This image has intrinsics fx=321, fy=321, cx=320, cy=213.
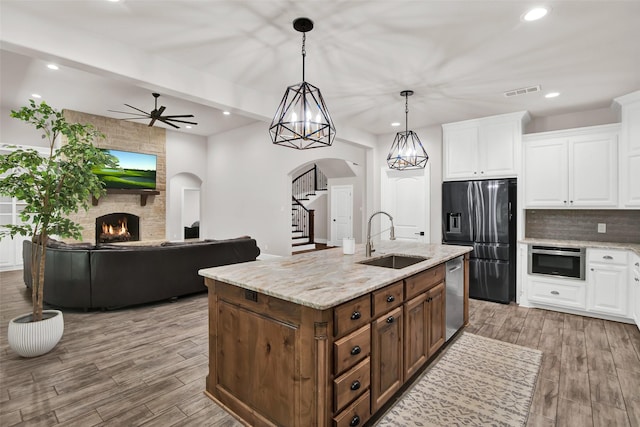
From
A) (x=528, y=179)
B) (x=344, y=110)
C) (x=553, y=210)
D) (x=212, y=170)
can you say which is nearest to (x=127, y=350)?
(x=344, y=110)

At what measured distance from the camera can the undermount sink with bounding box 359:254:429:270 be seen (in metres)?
3.00

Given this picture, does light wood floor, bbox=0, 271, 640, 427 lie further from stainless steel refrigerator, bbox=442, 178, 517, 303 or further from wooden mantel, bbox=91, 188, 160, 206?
wooden mantel, bbox=91, 188, 160, 206

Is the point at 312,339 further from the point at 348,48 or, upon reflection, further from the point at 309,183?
the point at 309,183

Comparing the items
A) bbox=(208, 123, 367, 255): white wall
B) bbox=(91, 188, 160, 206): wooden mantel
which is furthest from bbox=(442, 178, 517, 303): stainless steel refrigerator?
bbox=(91, 188, 160, 206): wooden mantel

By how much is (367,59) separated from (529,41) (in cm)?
140

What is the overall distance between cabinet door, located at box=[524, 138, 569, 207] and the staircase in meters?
6.10

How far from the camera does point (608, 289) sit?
12.8 ft

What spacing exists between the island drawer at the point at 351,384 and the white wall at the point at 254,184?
542 cm

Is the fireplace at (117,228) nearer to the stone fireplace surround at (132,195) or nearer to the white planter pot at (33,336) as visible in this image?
the stone fireplace surround at (132,195)

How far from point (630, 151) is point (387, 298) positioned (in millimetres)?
3974

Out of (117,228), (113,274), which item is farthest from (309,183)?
(113,274)

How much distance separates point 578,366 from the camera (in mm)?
2799

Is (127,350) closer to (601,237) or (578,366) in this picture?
(578,366)

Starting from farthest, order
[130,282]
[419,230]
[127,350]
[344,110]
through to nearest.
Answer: [419,230], [344,110], [130,282], [127,350]
